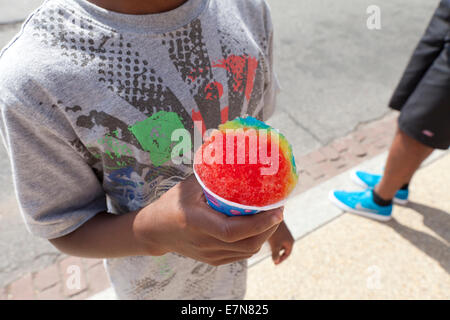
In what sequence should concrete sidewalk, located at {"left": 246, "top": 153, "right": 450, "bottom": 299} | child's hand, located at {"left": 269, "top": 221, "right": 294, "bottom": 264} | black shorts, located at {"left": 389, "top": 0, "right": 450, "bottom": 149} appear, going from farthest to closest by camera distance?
concrete sidewalk, located at {"left": 246, "top": 153, "right": 450, "bottom": 299} < black shorts, located at {"left": 389, "top": 0, "right": 450, "bottom": 149} < child's hand, located at {"left": 269, "top": 221, "right": 294, "bottom": 264}

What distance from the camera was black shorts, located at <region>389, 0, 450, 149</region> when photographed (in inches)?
94.2

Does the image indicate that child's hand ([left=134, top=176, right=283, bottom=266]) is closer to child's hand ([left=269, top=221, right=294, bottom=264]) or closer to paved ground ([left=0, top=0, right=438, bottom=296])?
child's hand ([left=269, top=221, right=294, bottom=264])

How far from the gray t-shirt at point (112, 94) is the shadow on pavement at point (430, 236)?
97.2 inches

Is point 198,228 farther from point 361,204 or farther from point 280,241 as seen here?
point 361,204

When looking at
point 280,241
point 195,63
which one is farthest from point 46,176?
point 280,241

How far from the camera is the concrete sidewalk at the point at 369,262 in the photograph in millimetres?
2598

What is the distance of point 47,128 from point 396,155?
8.74 ft

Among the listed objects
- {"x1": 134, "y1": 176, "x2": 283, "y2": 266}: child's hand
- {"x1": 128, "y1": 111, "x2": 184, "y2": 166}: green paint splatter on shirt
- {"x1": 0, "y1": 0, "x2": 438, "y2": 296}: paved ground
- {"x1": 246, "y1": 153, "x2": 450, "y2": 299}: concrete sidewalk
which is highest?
{"x1": 128, "y1": 111, "x2": 184, "y2": 166}: green paint splatter on shirt

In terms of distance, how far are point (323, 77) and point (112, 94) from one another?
4.71 metres

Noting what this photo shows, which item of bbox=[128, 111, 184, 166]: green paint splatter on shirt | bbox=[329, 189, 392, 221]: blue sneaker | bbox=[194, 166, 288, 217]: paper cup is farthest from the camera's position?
bbox=[329, 189, 392, 221]: blue sneaker

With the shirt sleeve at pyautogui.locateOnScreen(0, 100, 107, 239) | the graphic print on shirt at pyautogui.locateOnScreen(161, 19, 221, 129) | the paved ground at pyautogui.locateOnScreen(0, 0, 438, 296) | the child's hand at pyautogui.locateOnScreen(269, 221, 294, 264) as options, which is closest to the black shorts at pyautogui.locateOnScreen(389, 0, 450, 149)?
the paved ground at pyautogui.locateOnScreen(0, 0, 438, 296)

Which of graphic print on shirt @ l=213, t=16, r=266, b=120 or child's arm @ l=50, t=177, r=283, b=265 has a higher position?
graphic print on shirt @ l=213, t=16, r=266, b=120

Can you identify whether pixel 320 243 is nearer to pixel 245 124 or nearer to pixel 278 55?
pixel 245 124

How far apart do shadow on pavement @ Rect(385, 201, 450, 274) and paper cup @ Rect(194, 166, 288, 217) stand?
2656 millimetres
